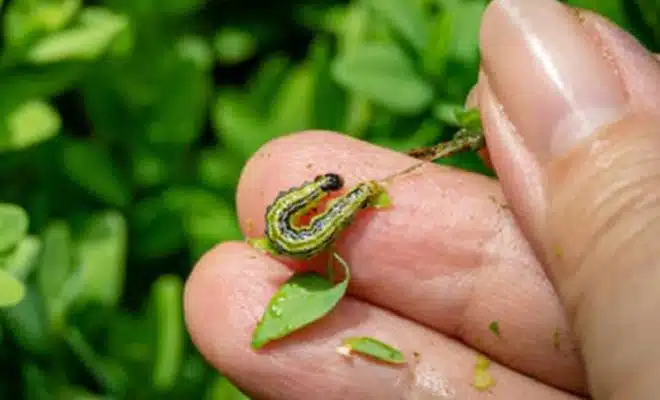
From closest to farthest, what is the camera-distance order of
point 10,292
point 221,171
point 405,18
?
1. point 10,292
2. point 405,18
3. point 221,171

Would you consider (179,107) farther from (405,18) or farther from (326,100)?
(405,18)

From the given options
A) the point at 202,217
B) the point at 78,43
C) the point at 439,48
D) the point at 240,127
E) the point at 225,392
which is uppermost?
the point at 439,48

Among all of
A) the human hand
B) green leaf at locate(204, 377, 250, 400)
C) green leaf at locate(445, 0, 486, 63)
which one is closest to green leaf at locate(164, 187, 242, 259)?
green leaf at locate(204, 377, 250, 400)

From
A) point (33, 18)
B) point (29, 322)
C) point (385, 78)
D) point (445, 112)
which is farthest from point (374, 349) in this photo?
point (33, 18)

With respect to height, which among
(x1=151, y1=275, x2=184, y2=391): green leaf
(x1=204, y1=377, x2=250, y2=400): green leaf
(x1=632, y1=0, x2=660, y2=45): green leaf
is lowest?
(x1=204, y1=377, x2=250, y2=400): green leaf

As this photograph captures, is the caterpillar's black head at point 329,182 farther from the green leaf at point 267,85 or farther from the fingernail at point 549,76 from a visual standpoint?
the green leaf at point 267,85

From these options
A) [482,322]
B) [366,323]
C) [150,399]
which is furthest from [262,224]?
[150,399]

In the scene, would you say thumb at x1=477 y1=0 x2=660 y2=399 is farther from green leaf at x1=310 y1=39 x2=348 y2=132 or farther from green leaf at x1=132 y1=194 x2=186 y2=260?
green leaf at x1=132 y1=194 x2=186 y2=260

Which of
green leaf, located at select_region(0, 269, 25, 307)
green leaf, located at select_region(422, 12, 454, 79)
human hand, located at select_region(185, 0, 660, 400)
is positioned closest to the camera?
human hand, located at select_region(185, 0, 660, 400)
